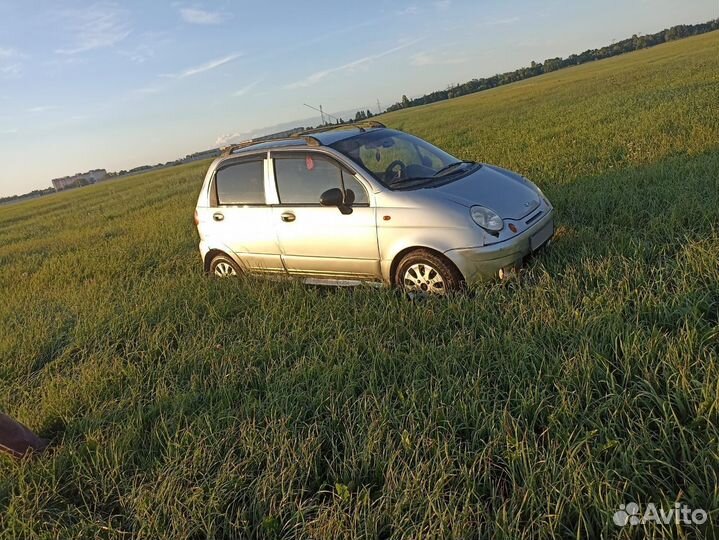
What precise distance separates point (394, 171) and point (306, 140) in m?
1.09

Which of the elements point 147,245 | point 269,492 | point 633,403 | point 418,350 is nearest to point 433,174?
point 418,350

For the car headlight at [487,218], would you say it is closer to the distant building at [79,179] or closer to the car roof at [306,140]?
the car roof at [306,140]

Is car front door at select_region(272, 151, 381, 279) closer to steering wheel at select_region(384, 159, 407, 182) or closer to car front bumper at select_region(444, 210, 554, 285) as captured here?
steering wheel at select_region(384, 159, 407, 182)

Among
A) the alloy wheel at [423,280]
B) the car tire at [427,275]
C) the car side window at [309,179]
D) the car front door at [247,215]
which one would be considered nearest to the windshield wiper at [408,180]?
the car side window at [309,179]

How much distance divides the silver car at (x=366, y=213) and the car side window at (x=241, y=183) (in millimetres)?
12

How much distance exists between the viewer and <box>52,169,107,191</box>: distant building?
97.1 metres

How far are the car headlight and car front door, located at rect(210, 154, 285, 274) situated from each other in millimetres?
2312

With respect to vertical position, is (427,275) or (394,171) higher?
(394,171)

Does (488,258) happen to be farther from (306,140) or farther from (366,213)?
(306,140)

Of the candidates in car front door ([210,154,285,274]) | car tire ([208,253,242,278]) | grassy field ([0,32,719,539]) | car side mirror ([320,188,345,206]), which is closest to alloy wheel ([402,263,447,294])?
grassy field ([0,32,719,539])

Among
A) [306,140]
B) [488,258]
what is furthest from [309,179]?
[488,258]

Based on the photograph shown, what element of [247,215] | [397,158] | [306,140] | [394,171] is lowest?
[247,215]

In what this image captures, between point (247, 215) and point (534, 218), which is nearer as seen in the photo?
point (534, 218)

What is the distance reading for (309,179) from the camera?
511 cm
